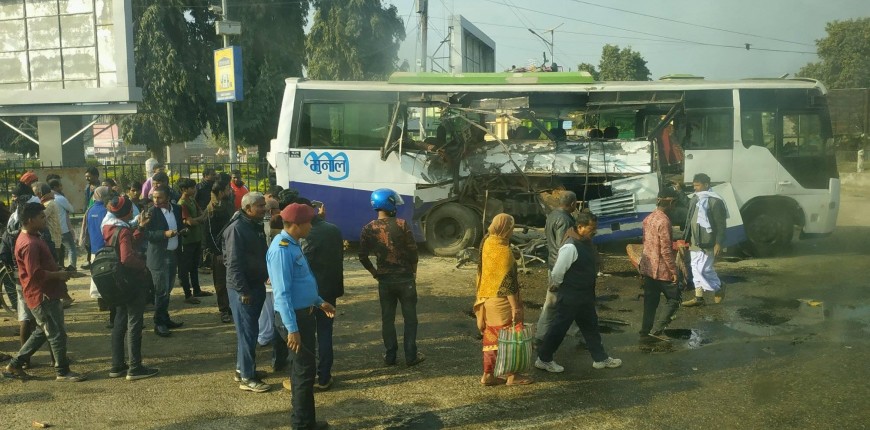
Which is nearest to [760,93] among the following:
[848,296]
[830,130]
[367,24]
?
[830,130]

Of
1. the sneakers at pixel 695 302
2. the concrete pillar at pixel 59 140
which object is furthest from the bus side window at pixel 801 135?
the concrete pillar at pixel 59 140

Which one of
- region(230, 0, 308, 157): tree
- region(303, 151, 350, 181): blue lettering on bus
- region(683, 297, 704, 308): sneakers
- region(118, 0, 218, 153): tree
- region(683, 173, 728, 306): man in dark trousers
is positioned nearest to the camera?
region(683, 173, 728, 306): man in dark trousers

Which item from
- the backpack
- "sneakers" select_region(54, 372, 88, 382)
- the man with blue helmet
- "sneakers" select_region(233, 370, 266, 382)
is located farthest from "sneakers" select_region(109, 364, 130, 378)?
the man with blue helmet

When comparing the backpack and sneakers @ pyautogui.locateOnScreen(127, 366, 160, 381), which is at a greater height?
the backpack

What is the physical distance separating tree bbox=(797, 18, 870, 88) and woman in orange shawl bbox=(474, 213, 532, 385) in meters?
45.4

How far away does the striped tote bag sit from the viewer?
19.6 feet

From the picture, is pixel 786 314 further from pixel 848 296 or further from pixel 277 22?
pixel 277 22

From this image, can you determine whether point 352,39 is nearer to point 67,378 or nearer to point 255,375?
point 67,378

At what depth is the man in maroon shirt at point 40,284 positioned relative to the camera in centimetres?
620

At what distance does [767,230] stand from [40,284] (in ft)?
37.2

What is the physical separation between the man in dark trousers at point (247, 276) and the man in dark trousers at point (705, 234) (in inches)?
216

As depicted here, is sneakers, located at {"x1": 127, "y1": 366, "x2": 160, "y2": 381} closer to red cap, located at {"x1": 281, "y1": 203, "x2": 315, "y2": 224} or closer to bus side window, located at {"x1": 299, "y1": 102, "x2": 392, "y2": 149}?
red cap, located at {"x1": 281, "y1": 203, "x2": 315, "y2": 224}

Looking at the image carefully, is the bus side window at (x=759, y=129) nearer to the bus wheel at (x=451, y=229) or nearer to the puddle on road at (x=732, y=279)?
the puddle on road at (x=732, y=279)

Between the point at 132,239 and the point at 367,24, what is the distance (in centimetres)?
3179
